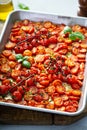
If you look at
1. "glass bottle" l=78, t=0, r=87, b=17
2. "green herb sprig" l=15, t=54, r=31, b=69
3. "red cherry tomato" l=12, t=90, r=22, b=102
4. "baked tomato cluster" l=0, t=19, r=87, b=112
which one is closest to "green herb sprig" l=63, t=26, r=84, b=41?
"baked tomato cluster" l=0, t=19, r=87, b=112

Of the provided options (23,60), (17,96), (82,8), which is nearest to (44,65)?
(23,60)

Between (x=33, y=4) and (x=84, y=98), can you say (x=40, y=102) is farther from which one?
(x=33, y=4)

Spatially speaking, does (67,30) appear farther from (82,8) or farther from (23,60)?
(23,60)

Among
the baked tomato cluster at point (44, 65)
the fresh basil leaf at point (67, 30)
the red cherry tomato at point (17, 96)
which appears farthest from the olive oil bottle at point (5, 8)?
the red cherry tomato at point (17, 96)

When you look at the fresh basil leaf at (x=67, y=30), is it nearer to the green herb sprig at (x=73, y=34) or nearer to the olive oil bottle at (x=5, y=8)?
the green herb sprig at (x=73, y=34)

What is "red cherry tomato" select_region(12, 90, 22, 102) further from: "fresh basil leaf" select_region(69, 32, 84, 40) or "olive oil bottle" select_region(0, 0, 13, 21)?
"olive oil bottle" select_region(0, 0, 13, 21)

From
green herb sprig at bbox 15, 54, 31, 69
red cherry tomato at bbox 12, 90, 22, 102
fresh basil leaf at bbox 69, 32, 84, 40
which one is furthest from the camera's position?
fresh basil leaf at bbox 69, 32, 84, 40
